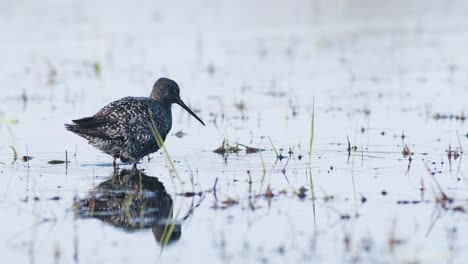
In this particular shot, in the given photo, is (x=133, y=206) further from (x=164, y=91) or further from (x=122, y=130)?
(x=164, y=91)

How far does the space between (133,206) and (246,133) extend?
3.76 m

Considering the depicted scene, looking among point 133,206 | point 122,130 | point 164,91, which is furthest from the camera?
point 164,91

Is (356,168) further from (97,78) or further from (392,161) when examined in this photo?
(97,78)

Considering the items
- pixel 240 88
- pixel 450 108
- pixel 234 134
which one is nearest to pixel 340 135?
pixel 234 134

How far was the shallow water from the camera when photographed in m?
7.31

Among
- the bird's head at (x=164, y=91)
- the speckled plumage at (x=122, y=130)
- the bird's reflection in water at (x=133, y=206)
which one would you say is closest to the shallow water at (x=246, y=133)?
the bird's reflection in water at (x=133, y=206)

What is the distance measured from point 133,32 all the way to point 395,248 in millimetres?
14278

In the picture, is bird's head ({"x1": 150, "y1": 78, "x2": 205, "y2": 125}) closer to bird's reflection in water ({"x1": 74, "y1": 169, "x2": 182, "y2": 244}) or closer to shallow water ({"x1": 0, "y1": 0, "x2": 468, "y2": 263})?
shallow water ({"x1": 0, "y1": 0, "x2": 468, "y2": 263})

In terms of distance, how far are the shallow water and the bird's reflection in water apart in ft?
0.08

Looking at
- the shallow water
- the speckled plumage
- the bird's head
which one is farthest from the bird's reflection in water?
the bird's head

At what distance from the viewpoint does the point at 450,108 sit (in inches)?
514

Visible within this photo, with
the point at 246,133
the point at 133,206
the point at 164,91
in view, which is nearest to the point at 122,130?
the point at 164,91

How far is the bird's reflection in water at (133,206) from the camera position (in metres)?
7.68

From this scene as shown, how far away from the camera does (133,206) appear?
837 cm
